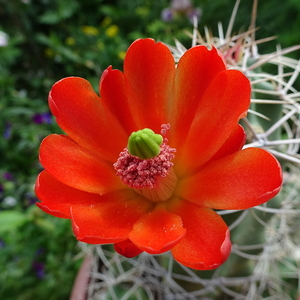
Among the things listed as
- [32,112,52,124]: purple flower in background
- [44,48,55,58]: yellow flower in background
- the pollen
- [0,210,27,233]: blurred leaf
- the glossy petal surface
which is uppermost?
the glossy petal surface

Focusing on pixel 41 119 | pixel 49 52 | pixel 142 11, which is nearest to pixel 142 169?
pixel 41 119

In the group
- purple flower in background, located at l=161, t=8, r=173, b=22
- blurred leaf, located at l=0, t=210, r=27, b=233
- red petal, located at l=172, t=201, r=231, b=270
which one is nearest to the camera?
red petal, located at l=172, t=201, r=231, b=270

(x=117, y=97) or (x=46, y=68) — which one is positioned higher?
(x=117, y=97)

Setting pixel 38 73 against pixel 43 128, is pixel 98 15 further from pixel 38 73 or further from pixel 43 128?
pixel 43 128

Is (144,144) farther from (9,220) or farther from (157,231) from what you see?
(9,220)

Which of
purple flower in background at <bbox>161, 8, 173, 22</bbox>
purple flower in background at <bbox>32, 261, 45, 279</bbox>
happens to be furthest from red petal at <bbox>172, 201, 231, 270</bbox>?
purple flower in background at <bbox>161, 8, 173, 22</bbox>

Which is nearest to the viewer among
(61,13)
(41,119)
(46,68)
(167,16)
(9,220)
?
(9,220)

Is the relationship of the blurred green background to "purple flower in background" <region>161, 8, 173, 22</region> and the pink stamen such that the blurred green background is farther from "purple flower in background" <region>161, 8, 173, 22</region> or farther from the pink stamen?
the pink stamen

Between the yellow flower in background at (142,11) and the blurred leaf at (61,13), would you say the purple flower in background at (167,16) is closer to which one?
the yellow flower in background at (142,11)
